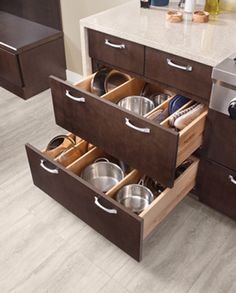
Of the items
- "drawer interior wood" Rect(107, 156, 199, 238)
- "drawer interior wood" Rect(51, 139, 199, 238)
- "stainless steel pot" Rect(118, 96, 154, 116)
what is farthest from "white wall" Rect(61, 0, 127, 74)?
"drawer interior wood" Rect(107, 156, 199, 238)

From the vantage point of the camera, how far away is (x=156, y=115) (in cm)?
154

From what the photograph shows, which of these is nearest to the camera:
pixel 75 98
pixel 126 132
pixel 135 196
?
pixel 126 132

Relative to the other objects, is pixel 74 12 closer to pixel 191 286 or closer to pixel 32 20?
pixel 32 20

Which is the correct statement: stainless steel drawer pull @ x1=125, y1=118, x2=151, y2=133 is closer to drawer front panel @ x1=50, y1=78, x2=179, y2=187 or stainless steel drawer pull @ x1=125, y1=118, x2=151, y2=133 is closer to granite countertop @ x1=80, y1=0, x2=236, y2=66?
drawer front panel @ x1=50, y1=78, x2=179, y2=187

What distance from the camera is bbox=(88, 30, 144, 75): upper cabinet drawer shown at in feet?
5.03

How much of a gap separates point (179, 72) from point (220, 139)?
31 centimetres

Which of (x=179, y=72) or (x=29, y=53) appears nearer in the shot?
(x=179, y=72)

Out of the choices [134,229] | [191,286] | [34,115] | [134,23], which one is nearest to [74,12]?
[34,115]

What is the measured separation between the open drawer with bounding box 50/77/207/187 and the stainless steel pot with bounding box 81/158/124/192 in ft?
0.44

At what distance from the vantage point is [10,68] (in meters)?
2.51

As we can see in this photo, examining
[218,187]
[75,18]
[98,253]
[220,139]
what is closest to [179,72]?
[220,139]

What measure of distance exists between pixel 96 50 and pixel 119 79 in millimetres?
224

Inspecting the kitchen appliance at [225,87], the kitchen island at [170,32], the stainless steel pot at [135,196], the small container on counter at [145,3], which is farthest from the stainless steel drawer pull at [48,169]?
the small container on counter at [145,3]

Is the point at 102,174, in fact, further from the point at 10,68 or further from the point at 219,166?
the point at 10,68
